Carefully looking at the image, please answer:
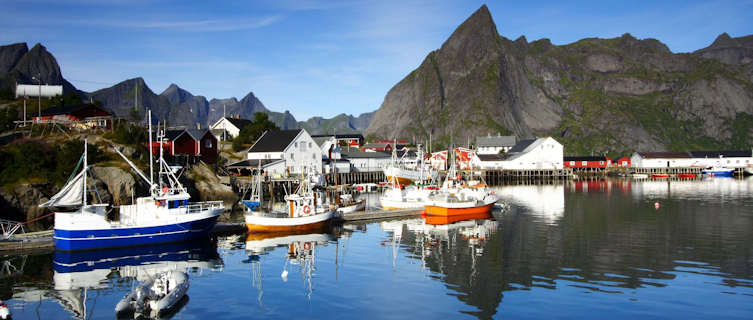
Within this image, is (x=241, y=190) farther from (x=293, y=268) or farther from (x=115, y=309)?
(x=115, y=309)

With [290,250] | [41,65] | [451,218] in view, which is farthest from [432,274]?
[41,65]

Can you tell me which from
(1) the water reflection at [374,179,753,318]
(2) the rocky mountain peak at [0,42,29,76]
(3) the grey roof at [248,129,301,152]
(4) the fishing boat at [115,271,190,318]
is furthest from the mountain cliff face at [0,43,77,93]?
(4) the fishing boat at [115,271,190,318]

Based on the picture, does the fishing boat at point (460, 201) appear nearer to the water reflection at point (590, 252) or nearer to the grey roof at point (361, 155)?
the water reflection at point (590, 252)

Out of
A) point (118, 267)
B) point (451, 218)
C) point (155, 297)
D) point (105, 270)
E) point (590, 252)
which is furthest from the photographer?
point (451, 218)

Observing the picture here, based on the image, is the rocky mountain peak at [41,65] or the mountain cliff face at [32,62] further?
the rocky mountain peak at [41,65]

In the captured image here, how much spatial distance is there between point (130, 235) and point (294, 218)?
11139 mm

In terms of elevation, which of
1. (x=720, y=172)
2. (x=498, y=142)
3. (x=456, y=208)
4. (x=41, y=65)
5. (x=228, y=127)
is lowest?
(x=456, y=208)

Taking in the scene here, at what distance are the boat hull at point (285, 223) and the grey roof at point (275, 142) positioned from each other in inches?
1613

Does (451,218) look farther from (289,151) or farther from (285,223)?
(289,151)

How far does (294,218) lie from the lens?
1519 inches

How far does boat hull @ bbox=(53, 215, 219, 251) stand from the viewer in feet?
101

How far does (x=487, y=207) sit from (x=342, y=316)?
32.5m

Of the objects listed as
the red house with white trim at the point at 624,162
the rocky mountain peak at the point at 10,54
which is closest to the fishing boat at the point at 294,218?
the red house with white trim at the point at 624,162

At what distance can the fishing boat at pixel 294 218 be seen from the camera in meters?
37.6
